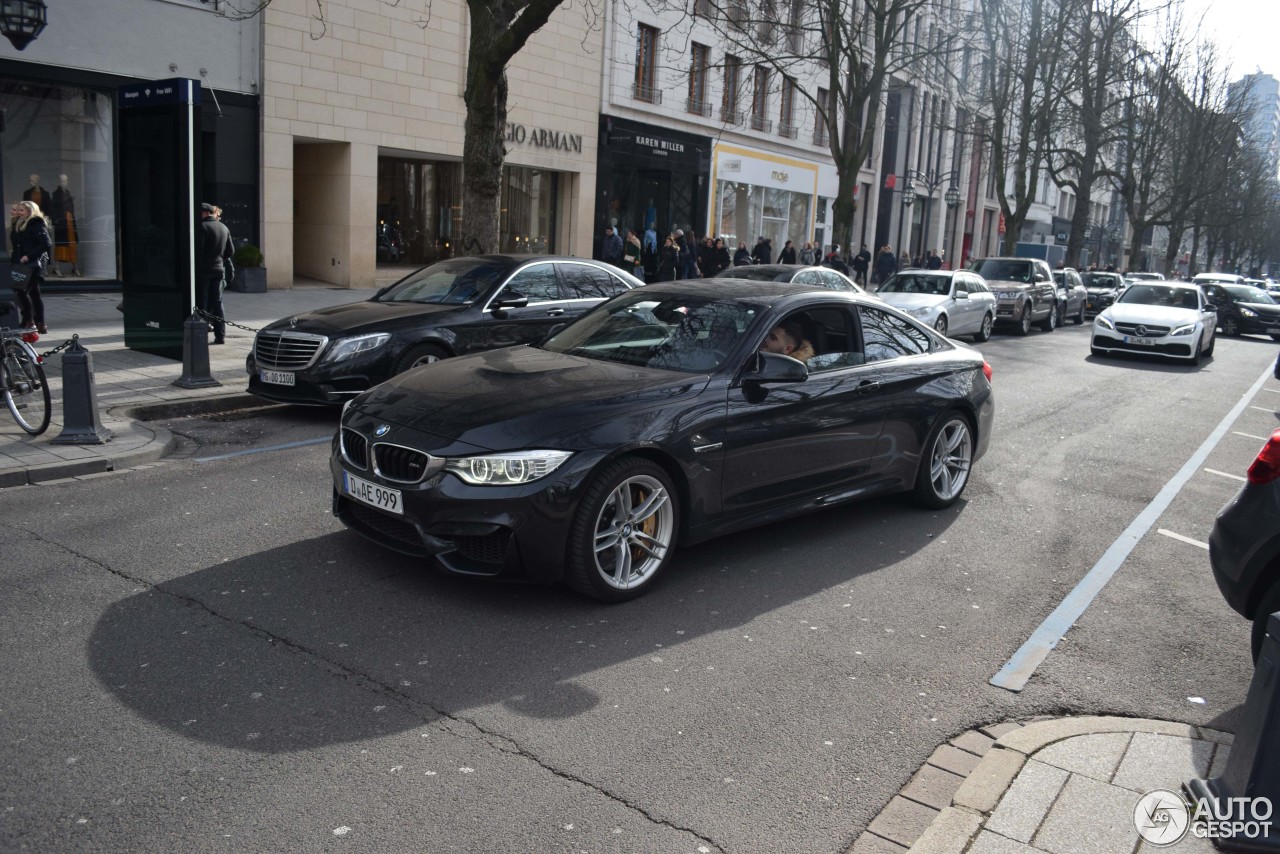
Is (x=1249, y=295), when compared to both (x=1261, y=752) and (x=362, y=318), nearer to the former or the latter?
(x=362, y=318)

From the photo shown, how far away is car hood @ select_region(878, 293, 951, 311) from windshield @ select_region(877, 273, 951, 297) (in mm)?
286

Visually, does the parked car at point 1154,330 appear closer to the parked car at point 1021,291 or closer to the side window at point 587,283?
the parked car at point 1021,291

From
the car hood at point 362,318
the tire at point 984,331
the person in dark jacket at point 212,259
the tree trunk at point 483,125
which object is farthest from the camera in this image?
the tire at point 984,331

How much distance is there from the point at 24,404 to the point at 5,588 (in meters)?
3.85

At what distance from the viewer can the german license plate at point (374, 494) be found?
16.4 feet

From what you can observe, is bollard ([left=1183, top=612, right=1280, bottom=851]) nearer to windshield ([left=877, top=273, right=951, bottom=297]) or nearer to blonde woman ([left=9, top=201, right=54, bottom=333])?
blonde woman ([left=9, top=201, right=54, bottom=333])

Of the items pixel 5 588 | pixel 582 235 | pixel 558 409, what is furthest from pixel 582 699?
pixel 582 235

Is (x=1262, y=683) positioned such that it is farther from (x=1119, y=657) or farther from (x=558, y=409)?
(x=558, y=409)

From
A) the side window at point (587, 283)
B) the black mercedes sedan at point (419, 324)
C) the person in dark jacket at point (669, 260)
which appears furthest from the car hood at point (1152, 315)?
the black mercedes sedan at point (419, 324)

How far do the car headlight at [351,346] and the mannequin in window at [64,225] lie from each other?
38.7 ft

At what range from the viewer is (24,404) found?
8250 mm

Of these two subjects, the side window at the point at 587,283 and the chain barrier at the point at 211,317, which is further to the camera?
the chain barrier at the point at 211,317

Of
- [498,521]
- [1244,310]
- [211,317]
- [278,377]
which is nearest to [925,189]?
[1244,310]

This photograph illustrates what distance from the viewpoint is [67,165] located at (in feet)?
60.1
